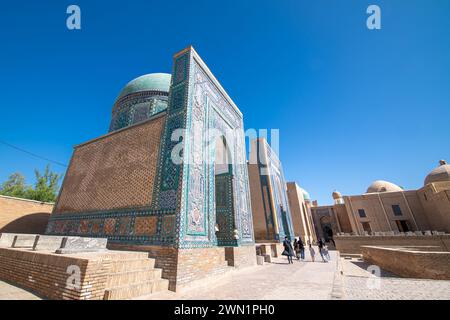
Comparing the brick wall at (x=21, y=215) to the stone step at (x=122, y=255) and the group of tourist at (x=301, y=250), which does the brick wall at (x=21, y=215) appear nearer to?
the stone step at (x=122, y=255)

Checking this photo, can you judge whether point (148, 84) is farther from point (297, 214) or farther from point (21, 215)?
point (297, 214)

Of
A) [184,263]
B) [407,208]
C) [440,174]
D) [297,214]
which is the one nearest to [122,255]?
[184,263]

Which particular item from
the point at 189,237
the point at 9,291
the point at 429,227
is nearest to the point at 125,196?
the point at 189,237

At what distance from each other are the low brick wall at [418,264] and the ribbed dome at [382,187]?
18.8m

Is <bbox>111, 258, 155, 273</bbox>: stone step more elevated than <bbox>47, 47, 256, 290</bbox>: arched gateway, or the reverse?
<bbox>47, 47, 256, 290</bbox>: arched gateway

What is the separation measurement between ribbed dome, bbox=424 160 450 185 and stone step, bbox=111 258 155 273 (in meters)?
27.6

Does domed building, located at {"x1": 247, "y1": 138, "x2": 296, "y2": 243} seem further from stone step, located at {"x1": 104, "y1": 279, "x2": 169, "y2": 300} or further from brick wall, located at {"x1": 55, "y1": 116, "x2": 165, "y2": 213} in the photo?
stone step, located at {"x1": 104, "y1": 279, "x2": 169, "y2": 300}

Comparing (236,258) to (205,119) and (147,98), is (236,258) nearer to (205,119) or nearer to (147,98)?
(205,119)

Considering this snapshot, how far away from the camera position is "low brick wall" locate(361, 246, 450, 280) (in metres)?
6.54

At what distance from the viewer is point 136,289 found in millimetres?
3172

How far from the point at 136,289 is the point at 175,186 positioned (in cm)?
219

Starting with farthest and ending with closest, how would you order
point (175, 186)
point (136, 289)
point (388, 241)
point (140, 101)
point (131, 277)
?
point (388, 241), point (140, 101), point (175, 186), point (131, 277), point (136, 289)

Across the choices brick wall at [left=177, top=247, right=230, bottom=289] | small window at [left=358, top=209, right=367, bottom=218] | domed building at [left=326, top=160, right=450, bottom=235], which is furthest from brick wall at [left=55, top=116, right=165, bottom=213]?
small window at [left=358, top=209, right=367, bottom=218]
